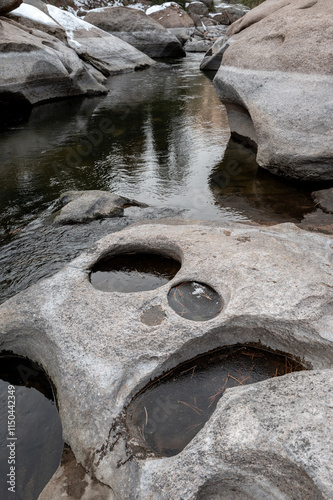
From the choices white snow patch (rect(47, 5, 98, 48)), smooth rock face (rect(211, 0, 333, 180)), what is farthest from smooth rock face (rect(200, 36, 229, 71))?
smooth rock face (rect(211, 0, 333, 180))

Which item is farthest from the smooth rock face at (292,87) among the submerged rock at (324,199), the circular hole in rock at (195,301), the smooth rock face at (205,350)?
the circular hole in rock at (195,301)

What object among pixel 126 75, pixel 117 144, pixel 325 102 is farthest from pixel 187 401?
pixel 126 75

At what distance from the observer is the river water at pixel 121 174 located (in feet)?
18.2

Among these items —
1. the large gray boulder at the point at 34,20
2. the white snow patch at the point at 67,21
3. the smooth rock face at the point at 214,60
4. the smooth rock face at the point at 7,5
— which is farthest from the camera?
the white snow patch at the point at 67,21

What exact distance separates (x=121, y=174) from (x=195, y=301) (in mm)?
5360

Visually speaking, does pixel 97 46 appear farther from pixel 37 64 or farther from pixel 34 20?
pixel 37 64

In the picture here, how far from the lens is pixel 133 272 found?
4.36 metres

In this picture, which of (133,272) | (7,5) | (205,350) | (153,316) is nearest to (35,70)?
(7,5)

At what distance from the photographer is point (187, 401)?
9.23 feet

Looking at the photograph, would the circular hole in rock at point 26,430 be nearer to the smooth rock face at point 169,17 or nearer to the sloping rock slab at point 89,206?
the sloping rock slab at point 89,206

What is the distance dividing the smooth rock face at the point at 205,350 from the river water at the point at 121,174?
4.52ft

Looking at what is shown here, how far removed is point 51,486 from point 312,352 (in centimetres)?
216

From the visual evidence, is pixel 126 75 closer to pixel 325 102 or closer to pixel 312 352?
pixel 325 102

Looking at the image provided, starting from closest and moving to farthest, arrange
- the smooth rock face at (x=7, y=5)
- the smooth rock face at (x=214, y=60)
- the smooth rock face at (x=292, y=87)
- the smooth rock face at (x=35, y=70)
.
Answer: the smooth rock face at (x=292, y=87)
the smooth rock face at (x=35, y=70)
the smooth rock face at (x=7, y=5)
the smooth rock face at (x=214, y=60)
